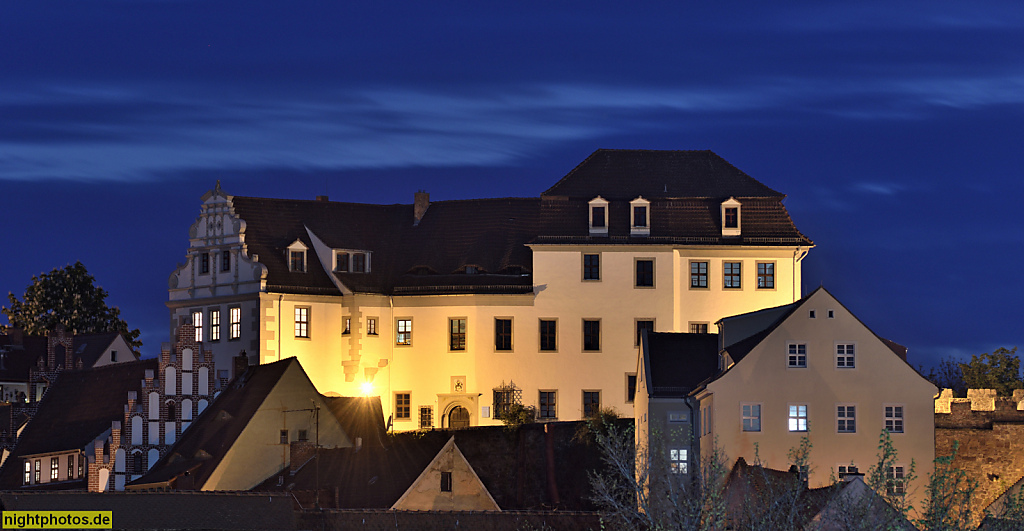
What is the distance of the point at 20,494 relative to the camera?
254 feet

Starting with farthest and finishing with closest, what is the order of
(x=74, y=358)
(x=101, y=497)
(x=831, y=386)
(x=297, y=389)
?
(x=74, y=358), (x=297, y=389), (x=101, y=497), (x=831, y=386)

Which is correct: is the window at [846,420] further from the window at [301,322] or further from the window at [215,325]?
the window at [215,325]

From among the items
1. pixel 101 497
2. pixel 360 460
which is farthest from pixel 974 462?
pixel 101 497

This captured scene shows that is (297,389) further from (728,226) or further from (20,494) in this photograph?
(728,226)

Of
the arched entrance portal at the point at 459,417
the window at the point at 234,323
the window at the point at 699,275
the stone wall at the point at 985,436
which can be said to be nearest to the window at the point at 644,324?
the window at the point at 699,275

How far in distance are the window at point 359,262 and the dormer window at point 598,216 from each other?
35.1ft

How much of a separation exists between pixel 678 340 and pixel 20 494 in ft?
84.7

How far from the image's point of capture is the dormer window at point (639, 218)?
8838cm

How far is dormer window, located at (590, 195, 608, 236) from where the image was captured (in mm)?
88250

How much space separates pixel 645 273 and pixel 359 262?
1322cm

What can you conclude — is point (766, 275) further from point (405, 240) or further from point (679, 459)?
point (679, 459)

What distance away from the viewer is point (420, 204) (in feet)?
315

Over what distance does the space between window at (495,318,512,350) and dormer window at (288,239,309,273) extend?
9134 mm

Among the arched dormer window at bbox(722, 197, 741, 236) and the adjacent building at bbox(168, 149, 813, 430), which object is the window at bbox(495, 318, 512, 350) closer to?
the adjacent building at bbox(168, 149, 813, 430)
